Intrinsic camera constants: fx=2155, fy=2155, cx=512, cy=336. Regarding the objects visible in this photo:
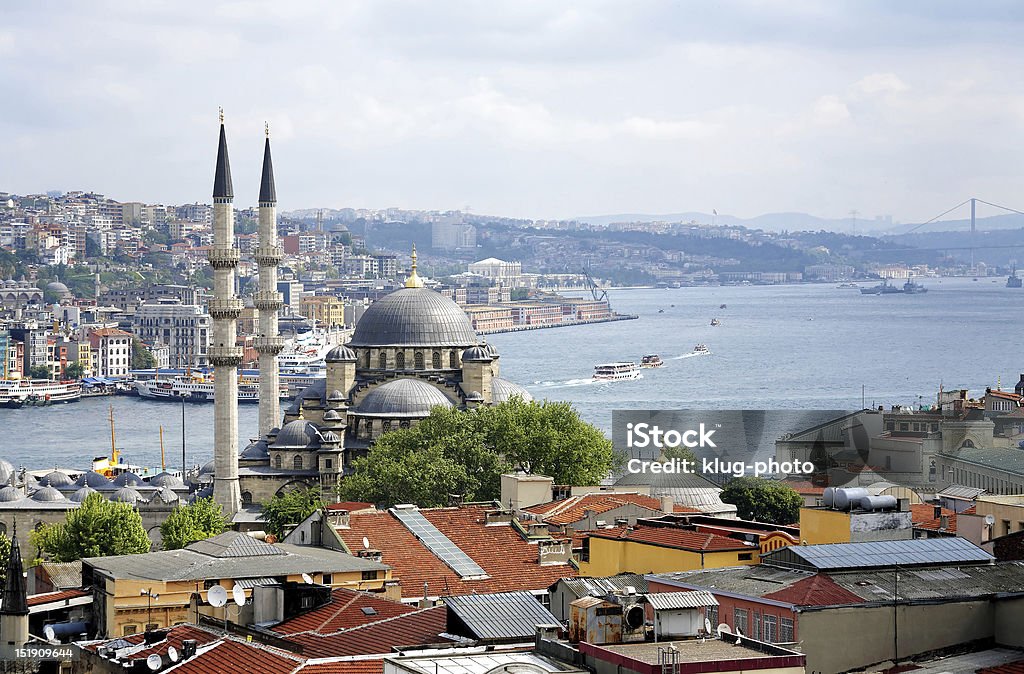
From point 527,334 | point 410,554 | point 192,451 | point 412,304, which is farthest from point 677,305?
point 410,554

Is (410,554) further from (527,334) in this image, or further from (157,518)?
(527,334)

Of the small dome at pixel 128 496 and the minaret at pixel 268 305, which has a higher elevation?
the minaret at pixel 268 305

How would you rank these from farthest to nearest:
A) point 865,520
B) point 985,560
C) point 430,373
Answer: point 430,373 < point 865,520 < point 985,560

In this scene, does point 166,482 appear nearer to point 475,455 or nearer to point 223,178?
point 223,178

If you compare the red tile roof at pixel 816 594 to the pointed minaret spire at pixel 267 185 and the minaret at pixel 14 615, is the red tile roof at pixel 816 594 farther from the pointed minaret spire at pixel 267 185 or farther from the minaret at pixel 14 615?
the pointed minaret spire at pixel 267 185

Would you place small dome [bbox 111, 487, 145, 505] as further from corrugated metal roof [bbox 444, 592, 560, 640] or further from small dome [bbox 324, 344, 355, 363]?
corrugated metal roof [bbox 444, 592, 560, 640]

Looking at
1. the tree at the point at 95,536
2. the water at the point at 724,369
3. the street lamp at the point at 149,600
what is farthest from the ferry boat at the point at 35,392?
the street lamp at the point at 149,600
